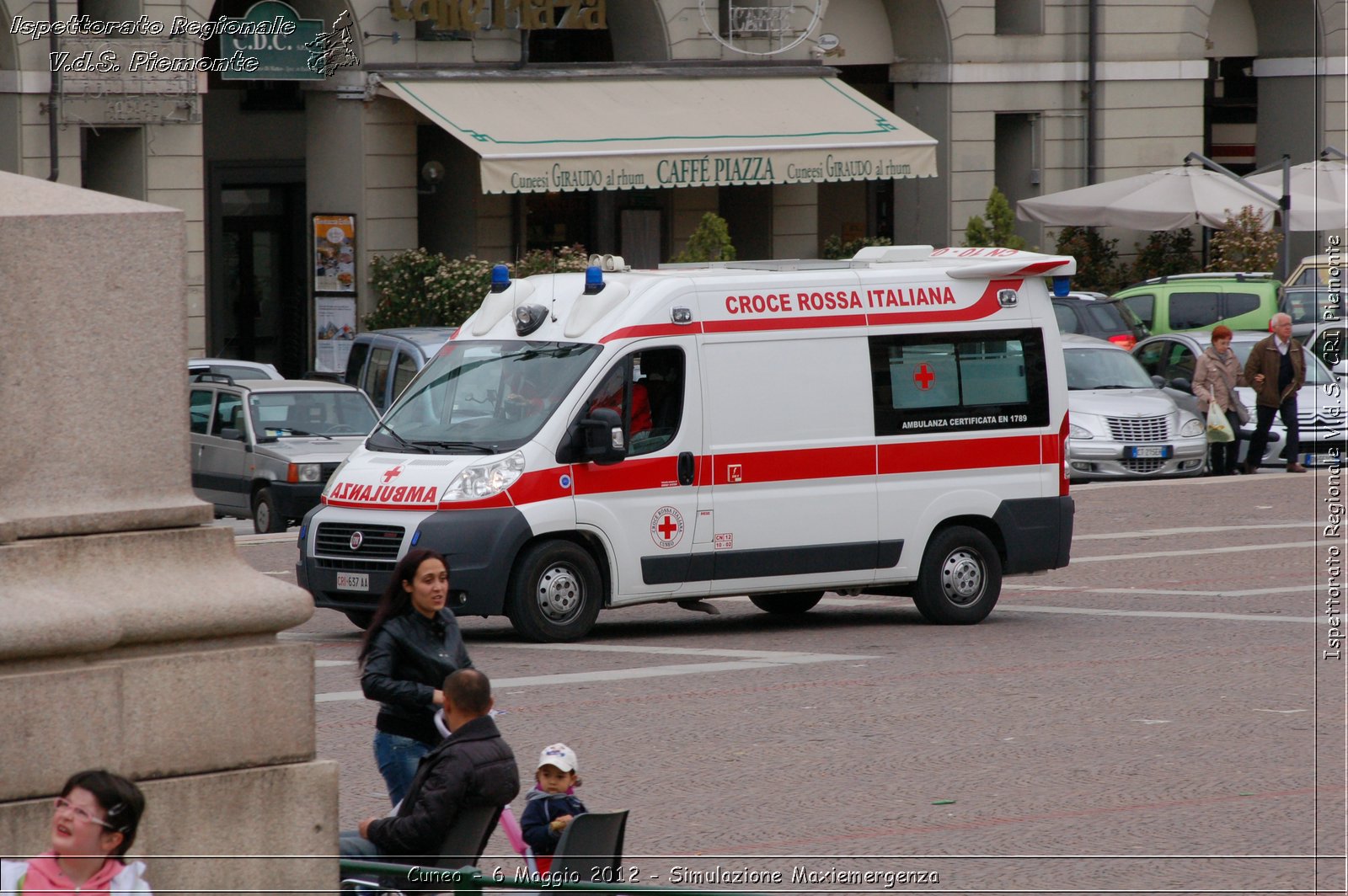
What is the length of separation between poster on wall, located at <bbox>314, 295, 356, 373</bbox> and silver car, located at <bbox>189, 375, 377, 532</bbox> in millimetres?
10461

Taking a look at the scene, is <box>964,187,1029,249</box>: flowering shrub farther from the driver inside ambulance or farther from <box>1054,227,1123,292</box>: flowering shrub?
the driver inside ambulance

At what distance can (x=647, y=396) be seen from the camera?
44.2 ft

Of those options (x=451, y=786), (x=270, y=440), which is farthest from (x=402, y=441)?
(x=451, y=786)

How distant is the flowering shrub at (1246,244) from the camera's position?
35.3 metres

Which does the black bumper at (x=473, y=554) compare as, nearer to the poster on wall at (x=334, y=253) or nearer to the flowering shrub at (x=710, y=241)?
the flowering shrub at (x=710, y=241)

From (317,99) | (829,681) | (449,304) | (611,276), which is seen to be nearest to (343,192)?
(317,99)

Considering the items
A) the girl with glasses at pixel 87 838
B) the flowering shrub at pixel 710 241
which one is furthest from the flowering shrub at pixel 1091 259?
the girl with glasses at pixel 87 838

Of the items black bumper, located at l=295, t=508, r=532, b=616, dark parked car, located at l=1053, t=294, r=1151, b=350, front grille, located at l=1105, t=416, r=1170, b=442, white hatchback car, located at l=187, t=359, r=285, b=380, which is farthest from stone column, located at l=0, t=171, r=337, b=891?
dark parked car, located at l=1053, t=294, r=1151, b=350

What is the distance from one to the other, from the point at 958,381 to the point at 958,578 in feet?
4.74

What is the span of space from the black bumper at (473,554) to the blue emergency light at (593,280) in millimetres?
1680

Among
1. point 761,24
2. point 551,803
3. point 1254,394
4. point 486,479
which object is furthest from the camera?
point 761,24

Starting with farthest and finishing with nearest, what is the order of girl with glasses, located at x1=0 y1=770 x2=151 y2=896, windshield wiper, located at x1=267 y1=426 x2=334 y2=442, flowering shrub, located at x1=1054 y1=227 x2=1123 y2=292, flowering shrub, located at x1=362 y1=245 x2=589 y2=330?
flowering shrub, located at x1=1054 y1=227 x2=1123 y2=292
flowering shrub, located at x1=362 y1=245 x2=589 y2=330
windshield wiper, located at x1=267 y1=426 x2=334 y2=442
girl with glasses, located at x1=0 y1=770 x2=151 y2=896

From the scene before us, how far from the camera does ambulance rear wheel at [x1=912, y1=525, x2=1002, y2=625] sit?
14438 millimetres

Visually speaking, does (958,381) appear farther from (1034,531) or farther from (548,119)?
(548,119)
